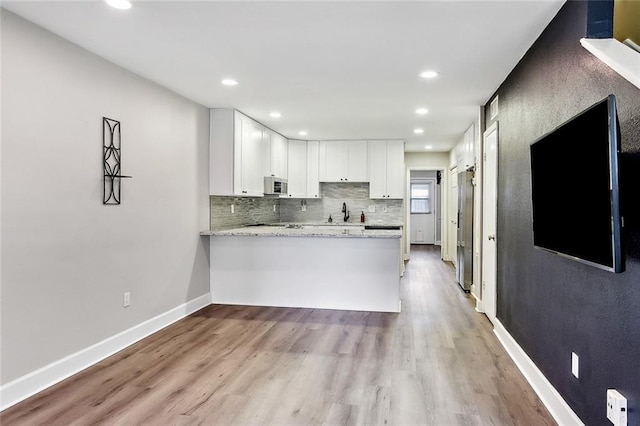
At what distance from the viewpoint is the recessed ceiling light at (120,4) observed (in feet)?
7.70

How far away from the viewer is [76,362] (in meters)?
2.96

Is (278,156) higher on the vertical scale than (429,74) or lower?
lower

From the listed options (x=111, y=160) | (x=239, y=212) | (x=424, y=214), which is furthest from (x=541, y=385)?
(x=424, y=214)

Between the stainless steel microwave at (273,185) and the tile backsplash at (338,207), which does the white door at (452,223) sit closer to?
the tile backsplash at (338,207)

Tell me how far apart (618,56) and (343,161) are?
5.90 m

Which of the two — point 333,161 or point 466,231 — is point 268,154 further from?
point 466,231

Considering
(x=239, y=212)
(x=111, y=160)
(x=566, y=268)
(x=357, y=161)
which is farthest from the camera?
(x=357, y=161)

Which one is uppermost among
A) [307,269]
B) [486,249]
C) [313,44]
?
[313,44]

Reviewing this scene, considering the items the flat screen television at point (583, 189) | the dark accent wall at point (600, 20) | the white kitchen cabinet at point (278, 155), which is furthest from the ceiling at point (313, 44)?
the white kitchen cabinet at point (278, 155)

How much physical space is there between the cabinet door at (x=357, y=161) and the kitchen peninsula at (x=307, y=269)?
2.73 metres

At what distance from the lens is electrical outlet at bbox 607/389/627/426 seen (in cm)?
166

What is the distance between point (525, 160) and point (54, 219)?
11.4ft

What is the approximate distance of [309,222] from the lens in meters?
7.73

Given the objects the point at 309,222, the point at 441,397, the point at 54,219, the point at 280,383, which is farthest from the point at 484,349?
the point at 309,222
